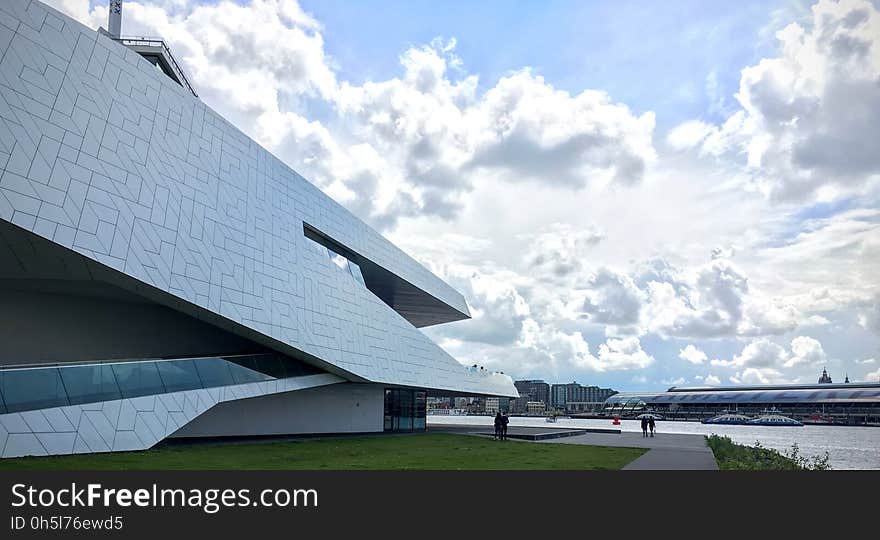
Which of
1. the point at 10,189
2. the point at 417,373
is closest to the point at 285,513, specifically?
the point at 10,189

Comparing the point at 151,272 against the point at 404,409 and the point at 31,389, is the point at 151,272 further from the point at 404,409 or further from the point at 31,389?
the point at 404,409

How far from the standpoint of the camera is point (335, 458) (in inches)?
668

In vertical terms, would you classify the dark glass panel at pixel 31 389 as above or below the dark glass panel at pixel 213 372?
Result: below

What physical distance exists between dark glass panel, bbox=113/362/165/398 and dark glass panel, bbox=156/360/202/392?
22cm

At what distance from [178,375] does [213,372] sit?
4.70 ft

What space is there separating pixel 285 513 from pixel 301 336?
1534 centimetres

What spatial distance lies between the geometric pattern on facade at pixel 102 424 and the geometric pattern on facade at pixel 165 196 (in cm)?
39

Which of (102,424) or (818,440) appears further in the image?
(818,440)

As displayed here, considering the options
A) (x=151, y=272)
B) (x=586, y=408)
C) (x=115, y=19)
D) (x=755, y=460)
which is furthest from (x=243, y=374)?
(x=586, y=408)

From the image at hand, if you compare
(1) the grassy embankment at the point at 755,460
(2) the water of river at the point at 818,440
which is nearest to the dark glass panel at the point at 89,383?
(1) the grassy embankment at the point at 755,460

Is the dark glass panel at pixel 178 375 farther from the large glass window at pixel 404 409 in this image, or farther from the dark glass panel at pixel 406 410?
the dark glass panel at pixel 406 410

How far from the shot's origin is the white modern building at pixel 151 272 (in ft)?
50.5

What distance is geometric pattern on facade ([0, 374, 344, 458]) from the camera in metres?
14.2

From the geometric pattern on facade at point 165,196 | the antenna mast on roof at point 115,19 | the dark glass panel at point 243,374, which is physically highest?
the antenna mast on roof at point 115,19
